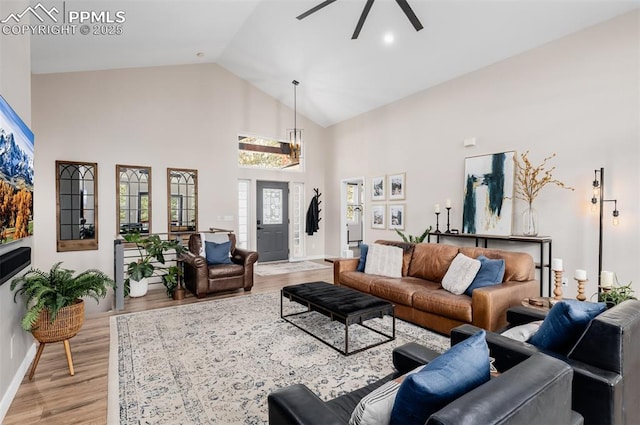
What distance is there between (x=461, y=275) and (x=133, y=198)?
5609 millimetres

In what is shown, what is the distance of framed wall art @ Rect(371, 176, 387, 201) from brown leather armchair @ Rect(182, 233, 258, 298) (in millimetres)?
3037

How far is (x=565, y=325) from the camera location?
1.63 m

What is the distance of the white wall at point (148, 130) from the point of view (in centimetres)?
517

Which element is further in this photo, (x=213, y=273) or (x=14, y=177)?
(x=213, y=273)

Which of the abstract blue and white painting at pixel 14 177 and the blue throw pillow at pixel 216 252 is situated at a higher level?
the abstract blue and white painting at pixel 14 177

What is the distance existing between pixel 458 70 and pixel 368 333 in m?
4.33

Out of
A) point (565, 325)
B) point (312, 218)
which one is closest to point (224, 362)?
point (565, 325)

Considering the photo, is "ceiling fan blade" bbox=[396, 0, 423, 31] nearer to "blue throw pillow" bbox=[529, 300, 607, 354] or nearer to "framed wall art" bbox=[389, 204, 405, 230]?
"blue throw pillow" bbox=[529, 300, 607, 354]

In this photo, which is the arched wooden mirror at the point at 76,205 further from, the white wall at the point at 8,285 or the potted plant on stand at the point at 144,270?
the white wall at the point at 8,285

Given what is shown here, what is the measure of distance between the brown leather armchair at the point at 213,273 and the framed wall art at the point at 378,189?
9.96 feet

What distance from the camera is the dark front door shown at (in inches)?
297

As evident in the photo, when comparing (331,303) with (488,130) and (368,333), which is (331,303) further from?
(488,130)

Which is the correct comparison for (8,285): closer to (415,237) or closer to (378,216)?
(415,237)

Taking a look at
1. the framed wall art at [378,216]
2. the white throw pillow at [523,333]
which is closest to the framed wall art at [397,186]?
the framed wall art at [378,216]
